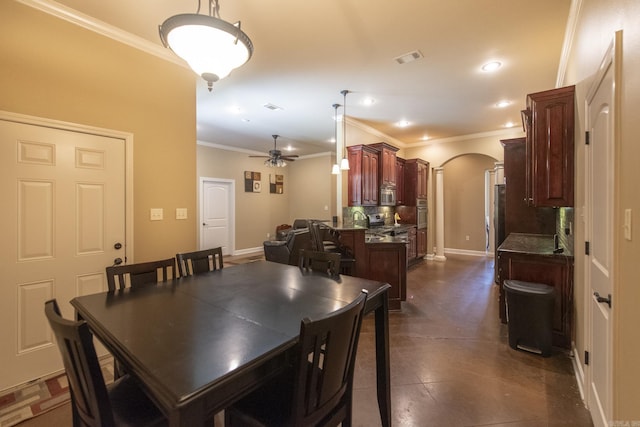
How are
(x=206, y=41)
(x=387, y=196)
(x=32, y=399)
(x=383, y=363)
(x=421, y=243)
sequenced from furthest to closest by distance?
(x=421, y=243)
(x=387, y=196)
(x=32, y=399)
(x=383, y=363)
(x=206, y=41)

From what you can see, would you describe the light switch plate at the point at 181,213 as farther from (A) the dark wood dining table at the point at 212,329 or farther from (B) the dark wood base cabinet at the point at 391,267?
(B) the dark wood base cabinet at the point at 391,267

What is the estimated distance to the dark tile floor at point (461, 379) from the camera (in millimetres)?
1801

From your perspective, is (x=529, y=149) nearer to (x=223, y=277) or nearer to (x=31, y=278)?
(x=223, y=277)

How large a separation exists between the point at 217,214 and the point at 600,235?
714cm

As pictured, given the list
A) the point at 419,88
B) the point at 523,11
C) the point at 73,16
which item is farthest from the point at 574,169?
the point at 73,16

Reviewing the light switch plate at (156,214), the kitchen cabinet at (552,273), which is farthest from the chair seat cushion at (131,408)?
the kitchen cabinet at (552,273)

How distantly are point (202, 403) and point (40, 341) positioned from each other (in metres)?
2.33

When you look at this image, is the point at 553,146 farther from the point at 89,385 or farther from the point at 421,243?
the point at 421,243

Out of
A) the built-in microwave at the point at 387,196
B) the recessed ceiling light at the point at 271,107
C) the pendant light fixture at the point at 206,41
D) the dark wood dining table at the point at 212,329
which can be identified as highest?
the recessed ceiling light at the point at 271,107

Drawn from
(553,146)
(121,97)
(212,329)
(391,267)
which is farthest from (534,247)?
(121,97)

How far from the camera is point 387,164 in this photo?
18.7ft

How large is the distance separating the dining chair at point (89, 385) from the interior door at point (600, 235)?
2.18m

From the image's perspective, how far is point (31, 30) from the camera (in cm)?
212

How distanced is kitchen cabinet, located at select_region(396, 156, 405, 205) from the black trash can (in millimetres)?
3810
